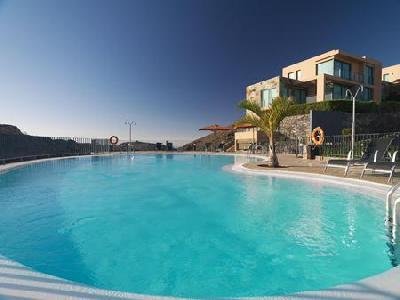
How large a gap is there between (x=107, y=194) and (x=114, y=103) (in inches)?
1082

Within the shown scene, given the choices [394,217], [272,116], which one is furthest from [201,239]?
[272,116]

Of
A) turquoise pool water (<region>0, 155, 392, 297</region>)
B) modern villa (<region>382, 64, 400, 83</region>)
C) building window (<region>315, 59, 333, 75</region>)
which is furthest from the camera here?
modern villa (<region>382, 64, 400, 83</region>)

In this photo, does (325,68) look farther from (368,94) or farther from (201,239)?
(201,239)

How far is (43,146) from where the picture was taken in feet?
84.7

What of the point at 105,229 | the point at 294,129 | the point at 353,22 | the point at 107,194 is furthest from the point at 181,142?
the point at 105,229

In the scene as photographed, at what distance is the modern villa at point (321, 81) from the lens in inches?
1242

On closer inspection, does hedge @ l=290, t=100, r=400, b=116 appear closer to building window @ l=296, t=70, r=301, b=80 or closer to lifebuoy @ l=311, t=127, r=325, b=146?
building window @ l=296, t=70, r=301, b=80

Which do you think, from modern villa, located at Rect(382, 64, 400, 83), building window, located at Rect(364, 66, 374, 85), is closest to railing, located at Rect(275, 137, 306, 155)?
building window, located at Rect(364, 66, 374, 85)

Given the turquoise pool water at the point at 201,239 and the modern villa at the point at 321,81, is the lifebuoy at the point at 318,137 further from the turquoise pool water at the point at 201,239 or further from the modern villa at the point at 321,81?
the modern villa at the point at 321,81

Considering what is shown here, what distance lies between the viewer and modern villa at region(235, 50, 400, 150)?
31547 millimetres

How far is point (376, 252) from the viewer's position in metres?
4.15

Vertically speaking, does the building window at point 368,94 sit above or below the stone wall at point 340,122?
above

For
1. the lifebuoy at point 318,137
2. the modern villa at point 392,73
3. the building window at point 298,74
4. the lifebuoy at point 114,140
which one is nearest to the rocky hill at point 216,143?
the building window at point 298,74

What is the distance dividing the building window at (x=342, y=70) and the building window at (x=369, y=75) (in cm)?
316
